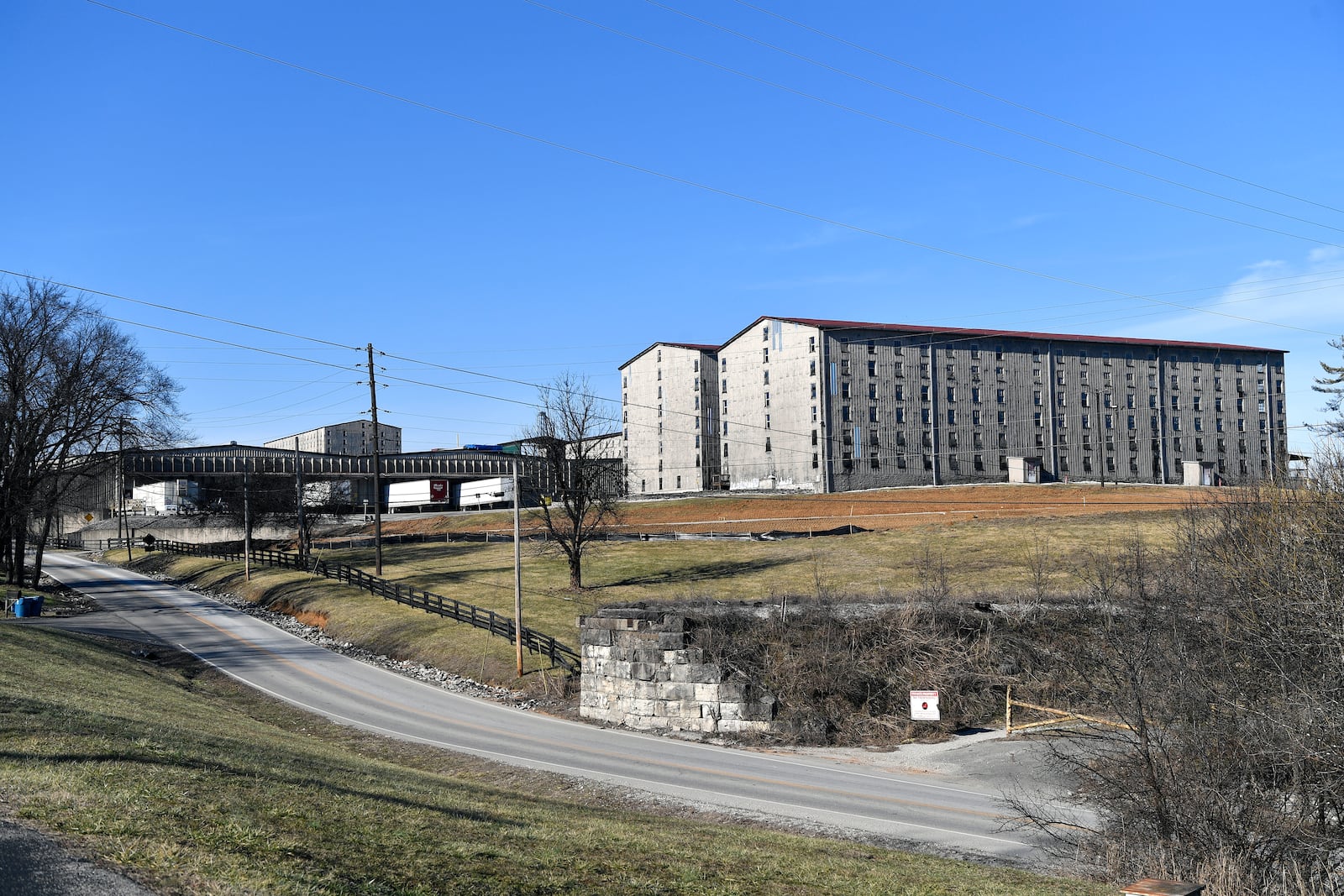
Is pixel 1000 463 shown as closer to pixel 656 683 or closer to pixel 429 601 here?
pixel 429 601

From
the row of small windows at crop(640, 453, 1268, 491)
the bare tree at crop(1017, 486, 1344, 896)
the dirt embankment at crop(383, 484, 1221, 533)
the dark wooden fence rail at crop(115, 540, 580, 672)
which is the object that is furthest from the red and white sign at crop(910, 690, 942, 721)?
the row of small windows at crop(640, 453, 1268, 491)

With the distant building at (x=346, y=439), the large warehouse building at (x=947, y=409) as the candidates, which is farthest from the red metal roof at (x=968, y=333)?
the distant building at (x=346, y=439)

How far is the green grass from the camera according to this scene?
937 cm

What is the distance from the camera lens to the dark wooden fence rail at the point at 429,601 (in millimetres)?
38219

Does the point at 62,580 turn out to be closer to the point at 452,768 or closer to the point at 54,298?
the point at 54,298

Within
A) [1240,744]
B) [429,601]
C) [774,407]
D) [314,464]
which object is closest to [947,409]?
[774,407]

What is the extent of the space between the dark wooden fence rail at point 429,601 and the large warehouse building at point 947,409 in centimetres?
4327

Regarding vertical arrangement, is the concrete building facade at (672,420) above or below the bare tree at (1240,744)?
above

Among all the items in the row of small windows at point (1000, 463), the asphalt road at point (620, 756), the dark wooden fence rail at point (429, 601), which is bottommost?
the asphalt road at point (620, 756)

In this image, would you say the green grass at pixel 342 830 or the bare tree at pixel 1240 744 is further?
the bare tree at pixel 1240 744

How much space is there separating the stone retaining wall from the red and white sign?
4.30m

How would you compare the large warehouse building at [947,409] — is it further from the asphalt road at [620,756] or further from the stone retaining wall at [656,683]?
the stone retaining wall at [656,683]

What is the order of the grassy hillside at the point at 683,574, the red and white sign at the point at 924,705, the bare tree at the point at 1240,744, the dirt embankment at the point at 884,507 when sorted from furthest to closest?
the dirt embankment at the point at 884,507
the grassy hillside at the point at 683,574
the red and white sign at the point at 924,705
the bare tree at the point at 1240,744

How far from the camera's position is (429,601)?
48.2m
